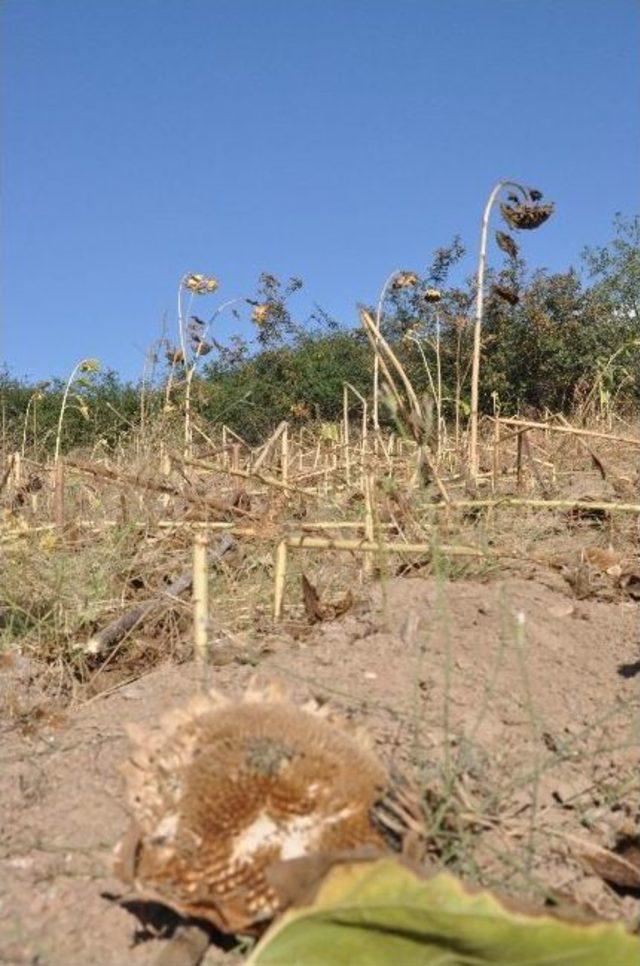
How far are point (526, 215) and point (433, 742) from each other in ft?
8.75

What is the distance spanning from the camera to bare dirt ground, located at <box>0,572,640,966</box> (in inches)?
54.7

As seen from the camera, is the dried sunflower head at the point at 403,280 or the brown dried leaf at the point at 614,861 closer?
the brown dried leaf at the point at 614,861

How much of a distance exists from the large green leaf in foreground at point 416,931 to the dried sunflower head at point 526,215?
3.12 metres

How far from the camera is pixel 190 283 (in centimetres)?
579

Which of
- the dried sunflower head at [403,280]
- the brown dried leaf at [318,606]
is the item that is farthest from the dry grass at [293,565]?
the dried sunflower head at [403,280]

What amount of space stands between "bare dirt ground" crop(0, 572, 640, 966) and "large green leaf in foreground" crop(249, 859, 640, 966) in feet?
0.70

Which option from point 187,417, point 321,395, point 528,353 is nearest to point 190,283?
point 187,417

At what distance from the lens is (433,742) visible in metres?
1.63

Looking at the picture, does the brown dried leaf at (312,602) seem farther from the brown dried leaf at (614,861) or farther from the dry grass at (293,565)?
the brown dried leaf at (614,861)

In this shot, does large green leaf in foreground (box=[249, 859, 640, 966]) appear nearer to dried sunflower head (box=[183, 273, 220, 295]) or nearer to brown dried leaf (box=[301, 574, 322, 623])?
brown dried leaf (box=[301, 574, 322, 623])

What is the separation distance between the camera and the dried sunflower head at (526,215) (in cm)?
378

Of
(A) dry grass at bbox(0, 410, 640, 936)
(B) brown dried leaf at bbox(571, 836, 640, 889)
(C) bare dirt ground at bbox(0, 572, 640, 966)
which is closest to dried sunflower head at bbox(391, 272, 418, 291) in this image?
(A) dry grass at bbox(0, 410, 640, 936)

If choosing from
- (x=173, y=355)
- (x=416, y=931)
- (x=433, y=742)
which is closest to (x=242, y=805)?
(x=416, y=931)

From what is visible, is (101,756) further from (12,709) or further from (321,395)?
(321,395)
